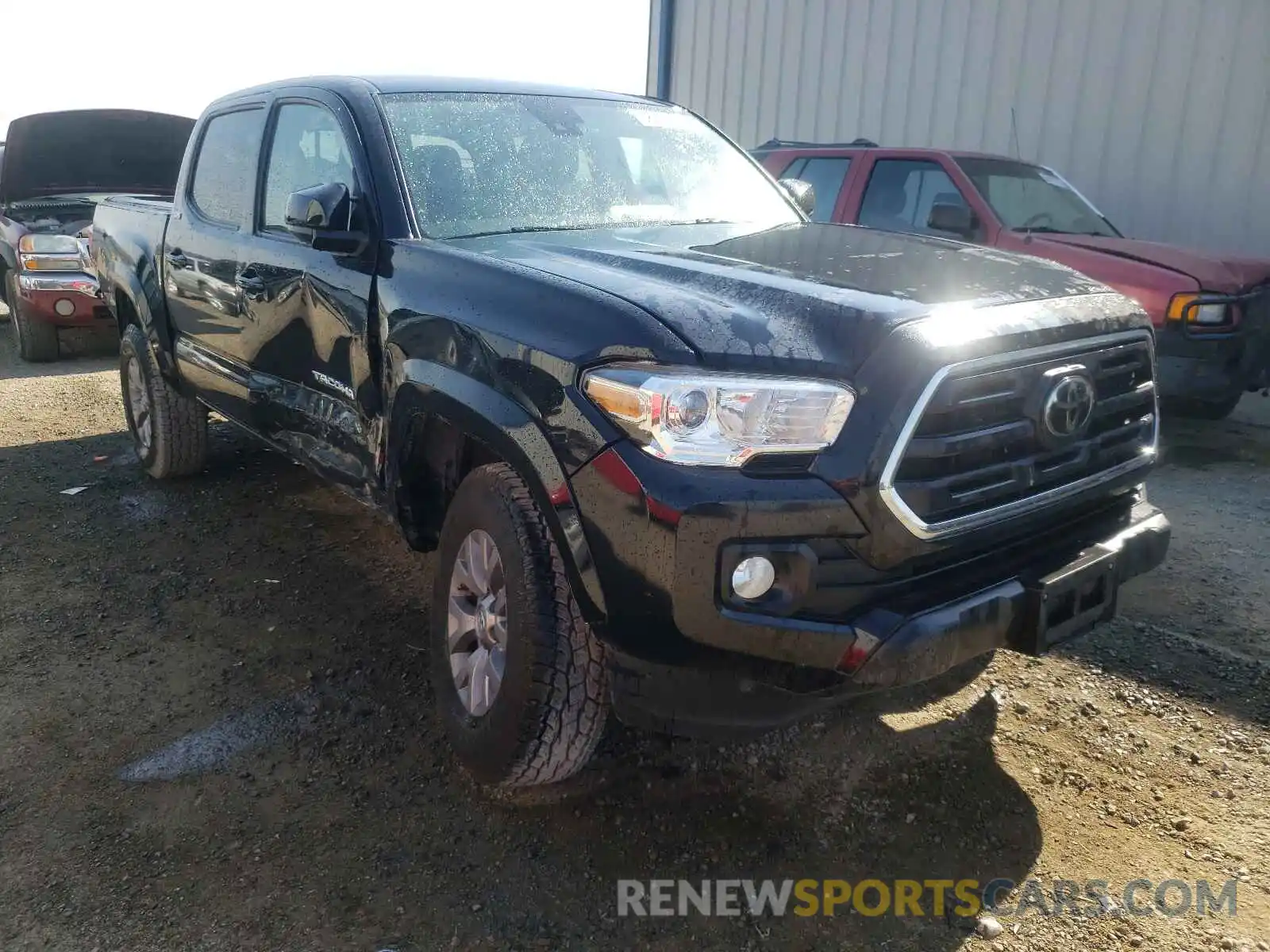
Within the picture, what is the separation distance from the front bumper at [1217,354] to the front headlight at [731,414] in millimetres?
4510

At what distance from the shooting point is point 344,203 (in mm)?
3191

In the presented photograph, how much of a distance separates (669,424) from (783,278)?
640 mm

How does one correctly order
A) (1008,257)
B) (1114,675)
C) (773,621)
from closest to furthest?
(773,621)
(1008,257)
(1114,675)

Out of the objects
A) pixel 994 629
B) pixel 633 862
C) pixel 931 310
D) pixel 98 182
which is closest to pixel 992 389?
pixel 931 310

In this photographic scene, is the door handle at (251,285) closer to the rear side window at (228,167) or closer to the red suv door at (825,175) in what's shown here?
the rear side window at (228,167)

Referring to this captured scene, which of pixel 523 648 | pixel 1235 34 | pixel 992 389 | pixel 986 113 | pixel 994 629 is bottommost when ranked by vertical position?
pixel 523 648

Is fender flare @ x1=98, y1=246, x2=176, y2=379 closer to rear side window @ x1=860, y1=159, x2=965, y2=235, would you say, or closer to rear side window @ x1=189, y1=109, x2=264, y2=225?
rear side window @ x1=189, y1=109, x2=264, y2=225

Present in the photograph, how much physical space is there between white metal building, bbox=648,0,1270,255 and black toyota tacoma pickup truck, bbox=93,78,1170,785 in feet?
19.3

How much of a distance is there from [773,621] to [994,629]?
53 cm

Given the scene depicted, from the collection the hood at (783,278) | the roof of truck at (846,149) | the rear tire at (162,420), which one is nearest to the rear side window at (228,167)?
the rear tire at (162,420)

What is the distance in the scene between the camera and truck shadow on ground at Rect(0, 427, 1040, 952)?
240 centimetres

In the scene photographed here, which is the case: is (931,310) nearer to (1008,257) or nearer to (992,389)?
(992,389)

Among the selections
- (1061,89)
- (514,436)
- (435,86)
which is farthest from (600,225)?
(1061,89)

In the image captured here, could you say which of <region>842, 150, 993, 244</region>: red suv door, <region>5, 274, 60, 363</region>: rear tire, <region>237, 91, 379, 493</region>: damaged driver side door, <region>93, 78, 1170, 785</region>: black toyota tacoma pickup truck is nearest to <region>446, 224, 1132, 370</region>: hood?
<region>93, 78, 1170, 785</region>: black toyota tacoma pickup truck
